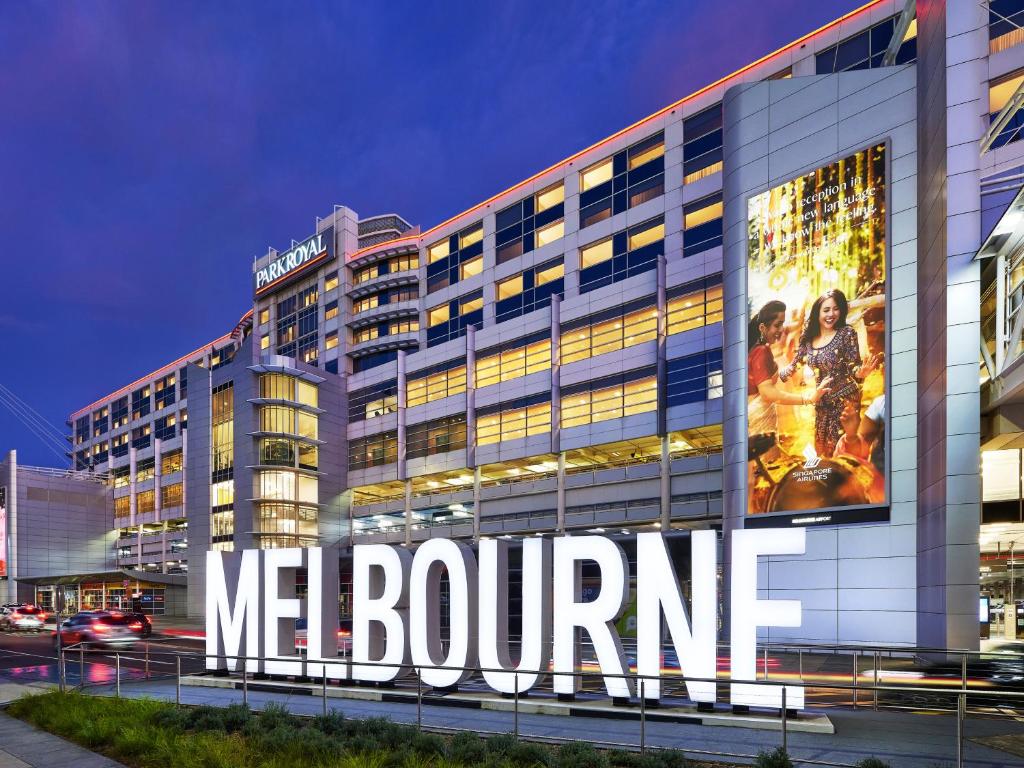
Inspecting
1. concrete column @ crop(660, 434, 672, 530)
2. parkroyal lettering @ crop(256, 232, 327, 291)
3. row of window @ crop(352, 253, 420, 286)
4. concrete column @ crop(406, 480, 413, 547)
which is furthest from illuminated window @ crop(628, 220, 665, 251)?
parkroyal lettering @ crop(256, 232, 327, 291)

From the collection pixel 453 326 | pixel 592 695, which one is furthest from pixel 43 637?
pixel 592 695

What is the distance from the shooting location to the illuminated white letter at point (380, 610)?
691 inches

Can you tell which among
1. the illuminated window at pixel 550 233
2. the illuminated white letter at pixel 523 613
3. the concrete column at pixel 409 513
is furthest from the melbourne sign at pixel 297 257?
the illuminated white letter at pixel 523 613

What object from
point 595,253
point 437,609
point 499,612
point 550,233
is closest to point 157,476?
point 550,233

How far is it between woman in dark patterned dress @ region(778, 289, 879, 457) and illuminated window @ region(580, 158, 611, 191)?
2804 cm

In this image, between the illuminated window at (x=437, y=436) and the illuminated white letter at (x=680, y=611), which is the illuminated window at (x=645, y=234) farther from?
the illuminated white letter at (x=680, y=611)

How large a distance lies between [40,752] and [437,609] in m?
7.75

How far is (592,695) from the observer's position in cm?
1688

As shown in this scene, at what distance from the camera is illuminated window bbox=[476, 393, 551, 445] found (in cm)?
5694

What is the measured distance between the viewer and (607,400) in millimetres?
53031

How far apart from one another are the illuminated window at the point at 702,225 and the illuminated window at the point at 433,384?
2212 centimetres

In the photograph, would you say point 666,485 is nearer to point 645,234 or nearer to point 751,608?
Answer: point 645,234

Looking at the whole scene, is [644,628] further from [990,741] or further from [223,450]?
[223,450]

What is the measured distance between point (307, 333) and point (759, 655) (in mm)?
65769
